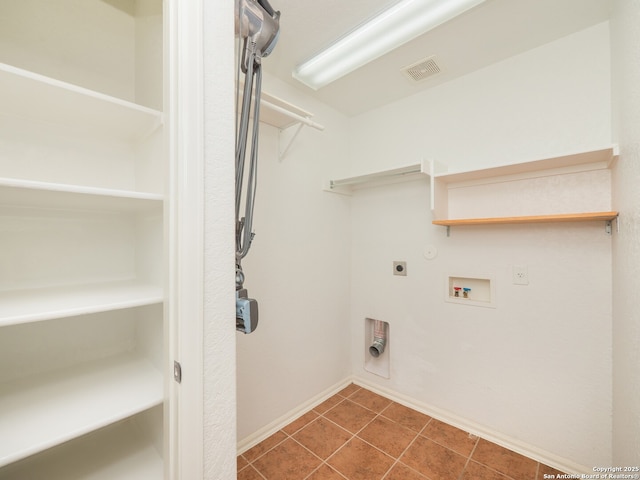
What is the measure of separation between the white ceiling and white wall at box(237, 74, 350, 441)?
399 mm

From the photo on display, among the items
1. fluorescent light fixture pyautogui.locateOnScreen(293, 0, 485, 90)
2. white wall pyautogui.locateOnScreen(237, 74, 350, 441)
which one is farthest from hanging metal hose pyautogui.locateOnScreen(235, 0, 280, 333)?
white wall pyautogui.locateOnScreen(237, 74, 350, 441)

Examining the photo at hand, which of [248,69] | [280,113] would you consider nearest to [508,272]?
[280,113]

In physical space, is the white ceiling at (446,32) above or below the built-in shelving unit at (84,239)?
above

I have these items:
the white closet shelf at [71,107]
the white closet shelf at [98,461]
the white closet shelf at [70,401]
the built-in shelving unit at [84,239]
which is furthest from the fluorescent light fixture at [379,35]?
the white closet shelf at [98,461]

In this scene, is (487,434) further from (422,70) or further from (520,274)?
(422,70)

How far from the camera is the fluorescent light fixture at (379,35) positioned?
1.26 m

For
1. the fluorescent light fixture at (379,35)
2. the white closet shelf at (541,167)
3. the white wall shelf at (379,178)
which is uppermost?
the fluorescent light fixture at (379,35)

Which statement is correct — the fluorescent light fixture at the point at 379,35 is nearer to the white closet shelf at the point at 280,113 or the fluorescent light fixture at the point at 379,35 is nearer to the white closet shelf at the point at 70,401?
the white closet shelf at the point at 280,113

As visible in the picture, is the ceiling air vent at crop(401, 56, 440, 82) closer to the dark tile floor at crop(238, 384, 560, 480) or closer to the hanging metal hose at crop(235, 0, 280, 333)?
the hanging metal hose at crop(235, 0, 280, 333)

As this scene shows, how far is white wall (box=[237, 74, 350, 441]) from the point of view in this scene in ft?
6.07

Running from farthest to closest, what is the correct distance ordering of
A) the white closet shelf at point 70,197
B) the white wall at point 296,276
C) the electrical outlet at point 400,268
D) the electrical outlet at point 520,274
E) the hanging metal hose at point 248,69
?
the electrical outlet at point 400,268 → the white wall at point 296,276 → the electrical outlet at point 520,274 → the hanging metal hose at point 248,69 → the white closet shelf at point 70,197

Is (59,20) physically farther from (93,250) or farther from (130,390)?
(130,390)

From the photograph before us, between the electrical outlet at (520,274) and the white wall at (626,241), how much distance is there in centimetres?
38

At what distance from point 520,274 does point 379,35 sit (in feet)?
5.37
